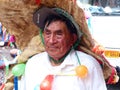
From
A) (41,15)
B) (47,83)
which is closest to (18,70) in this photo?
(47,83)

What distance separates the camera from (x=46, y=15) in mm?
2496

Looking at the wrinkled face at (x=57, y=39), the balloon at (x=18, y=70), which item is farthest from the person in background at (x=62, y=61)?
the balloon at (x=18, y=70)

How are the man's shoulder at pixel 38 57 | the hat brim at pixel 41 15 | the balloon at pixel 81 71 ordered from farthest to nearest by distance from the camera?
the man's shoulder at pixel 38 57, the hat brim at pixel 41 15, the balloon at pixel 81 71

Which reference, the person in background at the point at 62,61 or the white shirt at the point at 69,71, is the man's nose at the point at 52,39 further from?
the white shirt at the point at 69,71

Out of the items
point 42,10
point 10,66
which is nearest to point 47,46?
point 42,10

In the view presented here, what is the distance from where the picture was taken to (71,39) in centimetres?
248

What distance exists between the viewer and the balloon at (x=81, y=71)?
231 centimetres

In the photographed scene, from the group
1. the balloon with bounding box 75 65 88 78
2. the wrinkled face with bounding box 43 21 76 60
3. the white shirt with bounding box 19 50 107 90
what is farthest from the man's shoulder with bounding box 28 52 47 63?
the balloon with bounding box 75 65 88 78

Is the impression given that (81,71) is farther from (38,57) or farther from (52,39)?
(38,57)

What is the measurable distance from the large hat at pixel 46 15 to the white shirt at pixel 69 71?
20 centimetres

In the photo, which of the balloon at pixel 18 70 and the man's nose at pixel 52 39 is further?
the balloon at pixel 18 70

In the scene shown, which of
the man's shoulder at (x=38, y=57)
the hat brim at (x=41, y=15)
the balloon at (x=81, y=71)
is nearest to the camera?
the balloon at (x=81, y=71)

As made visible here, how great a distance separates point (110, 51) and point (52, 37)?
3.04 m

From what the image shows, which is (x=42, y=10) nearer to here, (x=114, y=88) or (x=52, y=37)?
(x=52, y=37)
